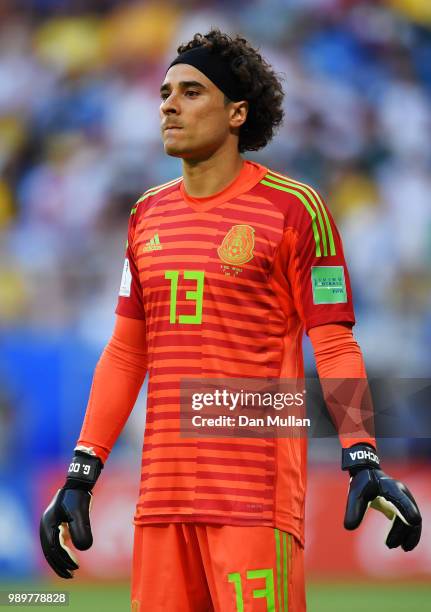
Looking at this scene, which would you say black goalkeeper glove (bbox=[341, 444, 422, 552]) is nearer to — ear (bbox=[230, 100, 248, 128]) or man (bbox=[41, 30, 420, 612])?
man (bbox=[41, 30, 420, 612])

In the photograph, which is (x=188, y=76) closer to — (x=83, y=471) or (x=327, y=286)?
(x=327, y=286)

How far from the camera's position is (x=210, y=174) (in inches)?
152

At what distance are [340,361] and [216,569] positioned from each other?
70 cm

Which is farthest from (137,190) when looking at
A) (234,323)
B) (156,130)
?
(234,323)

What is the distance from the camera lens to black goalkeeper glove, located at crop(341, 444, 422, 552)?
3277mm

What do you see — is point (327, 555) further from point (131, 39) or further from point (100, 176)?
point (131, 39)

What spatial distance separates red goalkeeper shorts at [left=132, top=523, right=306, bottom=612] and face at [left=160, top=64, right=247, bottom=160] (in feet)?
3.88

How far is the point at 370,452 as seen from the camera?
3451 millimetres

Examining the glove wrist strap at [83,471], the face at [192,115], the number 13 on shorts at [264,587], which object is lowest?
the number 13 on shorts at [264,587]

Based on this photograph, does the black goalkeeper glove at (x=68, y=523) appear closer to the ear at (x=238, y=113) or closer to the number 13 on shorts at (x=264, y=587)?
the number 13 on shorts at (x=264, y=587)

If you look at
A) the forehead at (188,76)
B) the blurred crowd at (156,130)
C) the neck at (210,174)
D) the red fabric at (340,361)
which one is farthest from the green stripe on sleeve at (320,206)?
the blurred crowd at (156,130)

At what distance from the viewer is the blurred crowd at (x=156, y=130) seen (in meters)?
10.1

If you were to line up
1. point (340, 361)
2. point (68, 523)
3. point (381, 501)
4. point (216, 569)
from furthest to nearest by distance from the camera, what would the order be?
point (68, 523) < point (340, 361) < point (216, 569) < point (381, 501)

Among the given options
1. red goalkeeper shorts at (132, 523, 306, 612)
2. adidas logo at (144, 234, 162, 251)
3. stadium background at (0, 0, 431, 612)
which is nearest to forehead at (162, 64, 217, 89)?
adidas logo at (144, 234, 162, 251)
